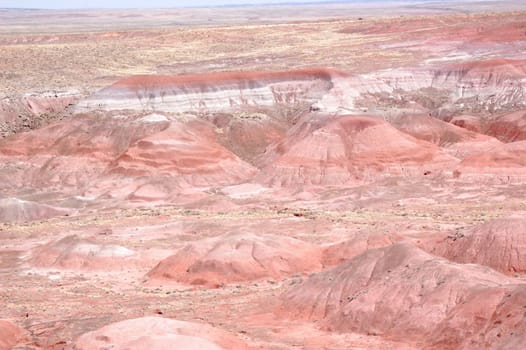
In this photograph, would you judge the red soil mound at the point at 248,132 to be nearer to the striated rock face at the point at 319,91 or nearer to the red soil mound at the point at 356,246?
the striated rock face at the point at 319,91

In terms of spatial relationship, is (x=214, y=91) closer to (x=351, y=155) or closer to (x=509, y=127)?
(x=351, y=155)

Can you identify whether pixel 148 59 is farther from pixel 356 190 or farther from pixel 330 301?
pixel 330 301

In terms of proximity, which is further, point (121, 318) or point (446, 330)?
point (121, 318)

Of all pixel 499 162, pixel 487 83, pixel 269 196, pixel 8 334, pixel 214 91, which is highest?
pixel 8 334

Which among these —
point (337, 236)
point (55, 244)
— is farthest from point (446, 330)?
point (55, 244)

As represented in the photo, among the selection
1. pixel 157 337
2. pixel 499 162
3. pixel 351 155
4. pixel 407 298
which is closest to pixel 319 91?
pixel 351 155

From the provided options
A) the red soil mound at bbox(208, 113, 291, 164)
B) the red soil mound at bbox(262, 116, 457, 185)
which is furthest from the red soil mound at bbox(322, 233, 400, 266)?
the red soil mound at bbox(208, 113, 291, 164)
